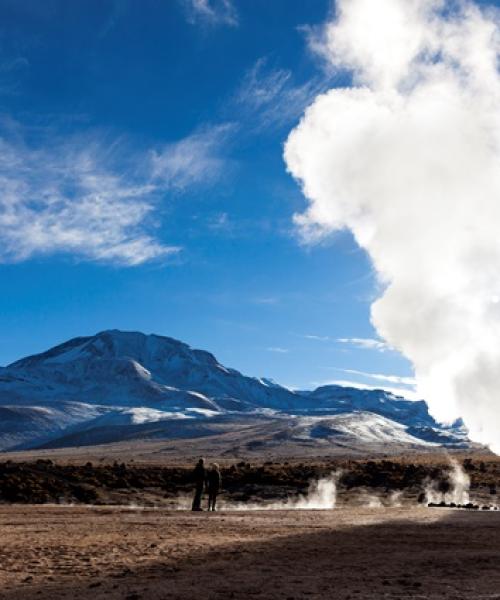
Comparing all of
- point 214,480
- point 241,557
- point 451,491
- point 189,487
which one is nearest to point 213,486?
point 214,480

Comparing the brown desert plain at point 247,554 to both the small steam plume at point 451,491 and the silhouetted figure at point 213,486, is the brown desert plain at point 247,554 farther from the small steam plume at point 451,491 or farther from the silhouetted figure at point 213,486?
the small steam plume at point 451,491

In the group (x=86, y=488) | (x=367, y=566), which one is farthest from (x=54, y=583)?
(x=86, y=488)

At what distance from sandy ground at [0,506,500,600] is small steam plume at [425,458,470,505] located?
53.3 ft

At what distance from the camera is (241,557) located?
15.3 metres

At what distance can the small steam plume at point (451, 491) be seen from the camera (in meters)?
40.3

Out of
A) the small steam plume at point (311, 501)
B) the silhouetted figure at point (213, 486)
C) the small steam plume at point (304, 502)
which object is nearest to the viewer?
the silhouetted figure at point (213, 486)

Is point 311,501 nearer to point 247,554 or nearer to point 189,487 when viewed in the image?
point 189,487

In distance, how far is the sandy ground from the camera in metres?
11.8

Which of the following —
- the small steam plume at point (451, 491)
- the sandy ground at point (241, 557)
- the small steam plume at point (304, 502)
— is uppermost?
the small steam plume at point (451, 491)

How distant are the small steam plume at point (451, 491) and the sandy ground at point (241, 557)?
1625 cm

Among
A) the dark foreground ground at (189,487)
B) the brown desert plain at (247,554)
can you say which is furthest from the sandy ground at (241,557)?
the dark foreground ground at (189,487)

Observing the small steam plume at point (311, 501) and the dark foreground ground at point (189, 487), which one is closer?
the small steam plume at point (311, 501)

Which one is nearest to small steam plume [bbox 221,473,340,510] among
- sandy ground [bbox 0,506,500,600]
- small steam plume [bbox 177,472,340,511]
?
small steam plume [bbox 177,472,340,511]

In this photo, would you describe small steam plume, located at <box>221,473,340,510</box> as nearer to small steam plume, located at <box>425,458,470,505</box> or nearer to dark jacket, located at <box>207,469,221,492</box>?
dark jacket, located at <box>207,469,221,492</box>
